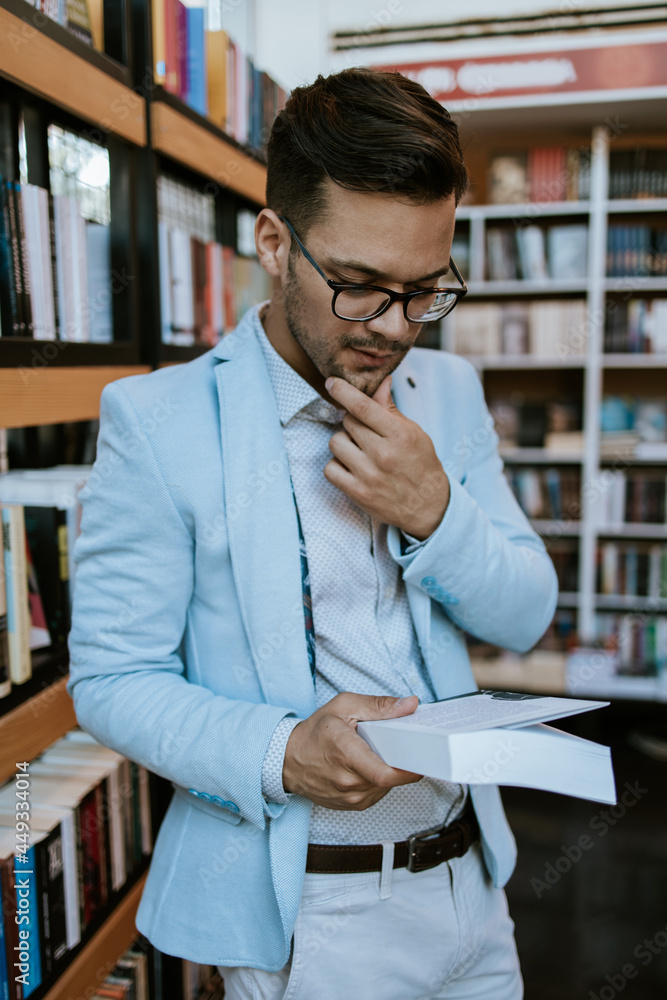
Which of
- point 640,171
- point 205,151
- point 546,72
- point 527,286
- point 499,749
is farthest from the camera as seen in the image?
point 527,286

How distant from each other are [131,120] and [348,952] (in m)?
1.44

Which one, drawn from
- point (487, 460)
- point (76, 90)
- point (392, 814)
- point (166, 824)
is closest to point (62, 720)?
point (166, 824)

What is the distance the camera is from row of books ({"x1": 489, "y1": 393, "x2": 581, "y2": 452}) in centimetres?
366

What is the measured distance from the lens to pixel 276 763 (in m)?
0.85

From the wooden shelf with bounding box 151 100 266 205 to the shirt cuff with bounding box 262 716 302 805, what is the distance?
1.22 m

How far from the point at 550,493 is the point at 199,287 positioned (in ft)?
7.74

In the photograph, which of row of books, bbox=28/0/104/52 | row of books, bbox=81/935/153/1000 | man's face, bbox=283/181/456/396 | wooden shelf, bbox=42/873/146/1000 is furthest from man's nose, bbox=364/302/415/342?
row of books, bbox=81/935/153/1000

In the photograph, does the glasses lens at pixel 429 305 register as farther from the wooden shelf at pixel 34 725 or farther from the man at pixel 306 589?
the wooden shelf at pixel 34 725

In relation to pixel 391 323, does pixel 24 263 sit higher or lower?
higher

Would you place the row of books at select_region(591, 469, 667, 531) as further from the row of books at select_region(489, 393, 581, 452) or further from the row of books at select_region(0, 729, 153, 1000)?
the row of books at select_region(0, 729, 153, 1000)

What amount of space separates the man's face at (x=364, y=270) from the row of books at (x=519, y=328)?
A: 2755mm

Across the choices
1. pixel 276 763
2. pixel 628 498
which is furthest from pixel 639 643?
pixel 276 763

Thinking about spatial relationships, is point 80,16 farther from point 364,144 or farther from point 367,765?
point 367,765

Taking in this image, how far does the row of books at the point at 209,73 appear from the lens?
1.62m
